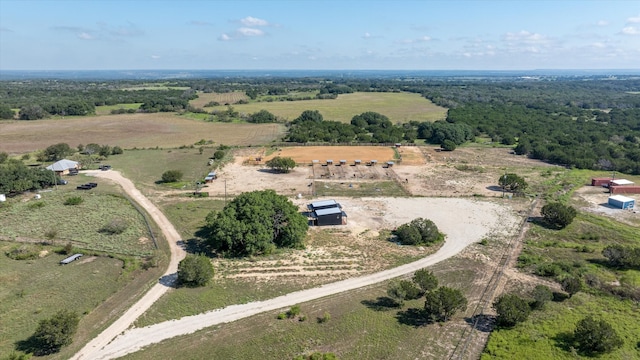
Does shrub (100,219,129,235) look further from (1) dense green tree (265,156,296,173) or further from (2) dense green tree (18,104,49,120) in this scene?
(2) dense green tree (18,104,49,120)

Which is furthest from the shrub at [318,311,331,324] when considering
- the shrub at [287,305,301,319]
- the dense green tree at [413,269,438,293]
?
the dense green tree at [413,269,438,293]

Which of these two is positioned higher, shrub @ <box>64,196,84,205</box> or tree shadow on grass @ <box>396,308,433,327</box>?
shrub @ <box>64,196,84,205</box>

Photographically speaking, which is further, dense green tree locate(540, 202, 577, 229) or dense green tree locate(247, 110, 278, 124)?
dense green tree locate(247, 110, 278, 124)

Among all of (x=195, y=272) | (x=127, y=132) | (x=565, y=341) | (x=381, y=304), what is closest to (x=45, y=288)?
(x=195, y=272)

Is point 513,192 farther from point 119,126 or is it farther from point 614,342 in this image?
point 119,126

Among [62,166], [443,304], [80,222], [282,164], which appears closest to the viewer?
[443,304]

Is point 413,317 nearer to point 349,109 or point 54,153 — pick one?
point 54,153

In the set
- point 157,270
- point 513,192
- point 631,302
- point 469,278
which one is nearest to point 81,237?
point 157,270
